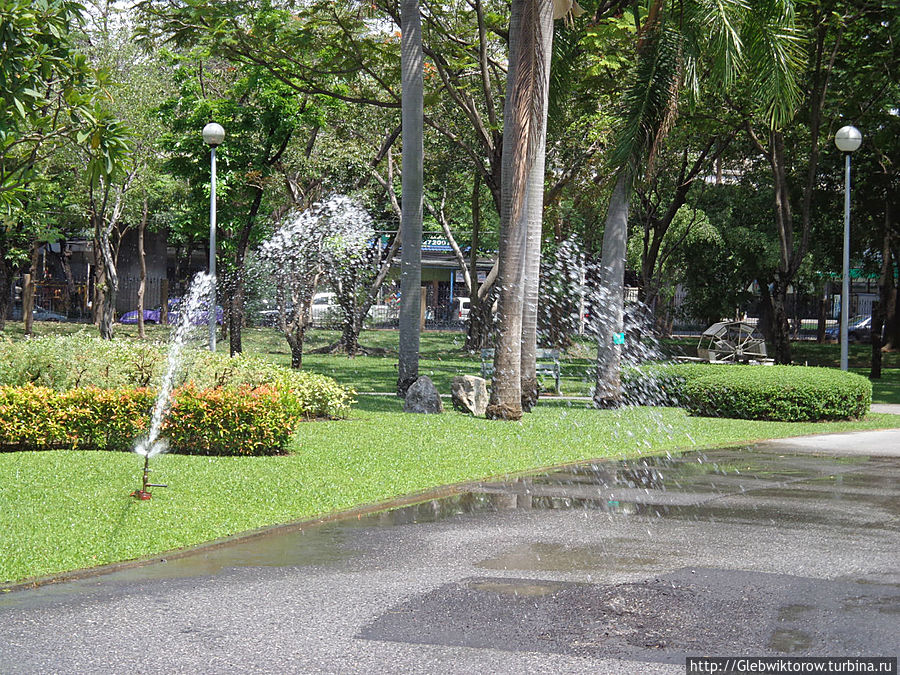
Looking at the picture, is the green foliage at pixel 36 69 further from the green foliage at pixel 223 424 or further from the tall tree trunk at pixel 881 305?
the tall tree trunk at pixel 881 305

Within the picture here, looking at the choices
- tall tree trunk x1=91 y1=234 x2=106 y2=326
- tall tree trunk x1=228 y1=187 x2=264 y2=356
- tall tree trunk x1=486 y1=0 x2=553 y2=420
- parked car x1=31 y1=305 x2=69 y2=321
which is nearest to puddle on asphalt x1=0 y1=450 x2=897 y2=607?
tall tree trunk x1=486 y1=0 x2=553 y2=420

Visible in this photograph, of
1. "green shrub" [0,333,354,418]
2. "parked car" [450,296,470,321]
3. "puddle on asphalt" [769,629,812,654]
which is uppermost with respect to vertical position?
"parked car" [450,296,470,321]

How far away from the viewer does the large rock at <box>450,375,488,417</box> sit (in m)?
17.5

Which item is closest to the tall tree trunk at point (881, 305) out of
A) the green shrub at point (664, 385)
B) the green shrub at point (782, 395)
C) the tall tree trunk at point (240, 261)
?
the green shrub at point (664, 385)

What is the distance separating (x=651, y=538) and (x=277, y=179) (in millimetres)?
23168

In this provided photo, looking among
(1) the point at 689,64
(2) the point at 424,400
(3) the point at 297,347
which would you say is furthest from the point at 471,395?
(3) the point at 297,347

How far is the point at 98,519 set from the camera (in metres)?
8.17

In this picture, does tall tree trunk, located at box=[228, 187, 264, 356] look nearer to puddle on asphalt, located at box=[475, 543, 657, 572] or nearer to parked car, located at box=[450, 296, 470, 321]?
puddle on asphalt, located at box=[475, 543, 657, 572]

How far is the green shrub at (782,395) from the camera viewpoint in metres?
18.1

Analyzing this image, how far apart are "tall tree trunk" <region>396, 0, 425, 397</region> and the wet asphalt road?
9381 mm

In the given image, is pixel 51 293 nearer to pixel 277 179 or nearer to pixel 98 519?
pixel 277 179

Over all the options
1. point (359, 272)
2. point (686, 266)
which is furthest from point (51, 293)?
point (686, 266)

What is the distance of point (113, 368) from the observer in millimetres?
13398

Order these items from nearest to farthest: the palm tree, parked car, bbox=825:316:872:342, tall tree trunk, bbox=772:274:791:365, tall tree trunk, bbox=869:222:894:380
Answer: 1. the palm tree
2. tall tree trunk, bbox=772:274:791:365
3. tall tree trunk, bbox=869:222:894:380
4. parked car, bbox=825:316:872:342
